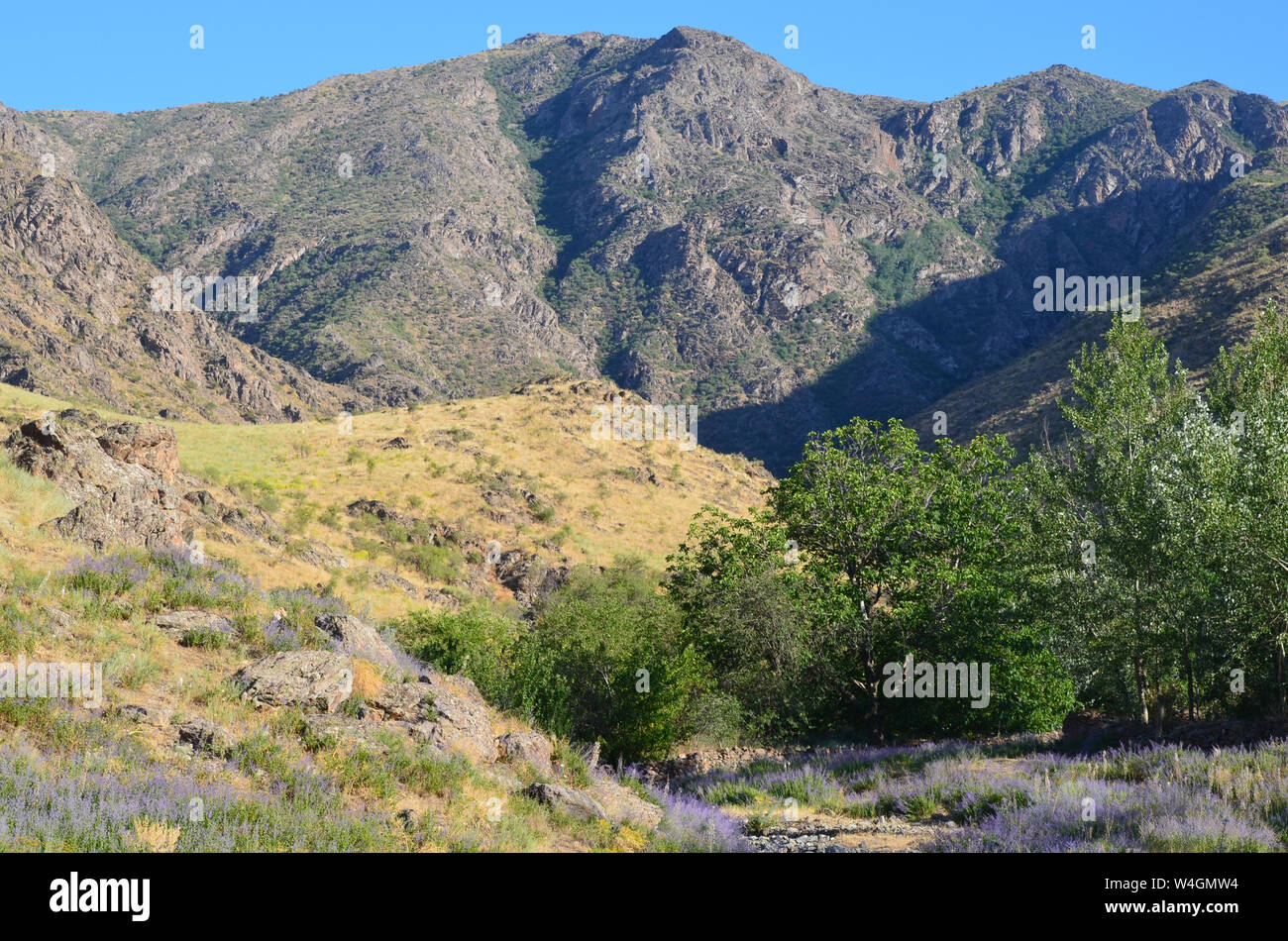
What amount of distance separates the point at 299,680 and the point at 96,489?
27.6 feet

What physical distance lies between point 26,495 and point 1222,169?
230152 mm

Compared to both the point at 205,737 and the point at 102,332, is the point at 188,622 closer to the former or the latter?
the point at 205,737

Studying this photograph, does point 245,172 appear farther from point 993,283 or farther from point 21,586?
point 21,586

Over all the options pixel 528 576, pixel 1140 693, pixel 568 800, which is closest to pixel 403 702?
pixel 568 800

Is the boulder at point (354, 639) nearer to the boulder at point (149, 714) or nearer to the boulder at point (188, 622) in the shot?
the boulder at point (188, 622)

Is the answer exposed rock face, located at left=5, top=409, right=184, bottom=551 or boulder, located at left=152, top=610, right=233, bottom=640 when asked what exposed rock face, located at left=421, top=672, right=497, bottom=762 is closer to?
boulder, located at left=152, top=610, right=233, bottom=640

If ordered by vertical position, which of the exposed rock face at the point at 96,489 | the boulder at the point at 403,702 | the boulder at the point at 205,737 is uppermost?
the exposed rock face at the point at 96,489

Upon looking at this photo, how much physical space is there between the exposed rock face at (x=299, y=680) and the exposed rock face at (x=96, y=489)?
4.68 metres

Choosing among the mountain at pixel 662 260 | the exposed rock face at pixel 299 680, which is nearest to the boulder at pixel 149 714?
the exposed rock face at pixel 299 680

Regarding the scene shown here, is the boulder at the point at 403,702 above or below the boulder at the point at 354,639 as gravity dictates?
below

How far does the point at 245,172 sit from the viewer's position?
179 m

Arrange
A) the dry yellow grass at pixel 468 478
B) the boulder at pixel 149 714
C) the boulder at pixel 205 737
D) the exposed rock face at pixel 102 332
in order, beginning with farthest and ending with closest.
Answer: the exposed rock face at pixel 102 332
the dry yellow grass at pixel 468 478
the boulder at pixel 149 714
the boulder at pixel 205 737

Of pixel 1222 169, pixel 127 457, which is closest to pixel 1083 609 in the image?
pixel 127 457

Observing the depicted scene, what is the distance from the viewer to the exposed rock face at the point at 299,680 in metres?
9.47
